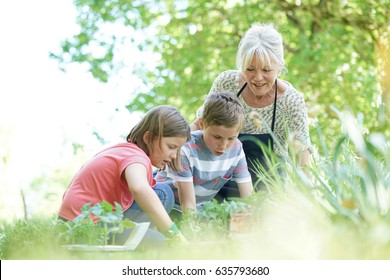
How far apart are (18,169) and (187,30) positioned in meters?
3.23

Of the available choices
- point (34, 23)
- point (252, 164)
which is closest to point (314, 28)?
point (34, 23)

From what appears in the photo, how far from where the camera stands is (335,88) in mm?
9820

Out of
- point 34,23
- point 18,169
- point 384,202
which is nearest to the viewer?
point 384,202

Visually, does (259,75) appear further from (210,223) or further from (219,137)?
(210,223)

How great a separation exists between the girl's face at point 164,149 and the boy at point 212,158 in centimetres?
31

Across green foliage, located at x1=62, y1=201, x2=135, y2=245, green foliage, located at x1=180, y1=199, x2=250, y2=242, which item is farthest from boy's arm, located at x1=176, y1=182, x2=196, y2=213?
green foliage, located at x1=62, y1=201, x2=135, y2=245

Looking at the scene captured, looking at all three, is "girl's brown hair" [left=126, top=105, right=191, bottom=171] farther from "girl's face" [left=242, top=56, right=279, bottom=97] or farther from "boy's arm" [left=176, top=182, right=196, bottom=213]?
"girl's face" [left=242, top=56, right=279, bottom=97]

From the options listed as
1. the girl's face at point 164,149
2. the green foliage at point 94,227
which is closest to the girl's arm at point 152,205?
the green foliage at point 94,227

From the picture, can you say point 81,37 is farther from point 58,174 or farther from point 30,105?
point 58,174

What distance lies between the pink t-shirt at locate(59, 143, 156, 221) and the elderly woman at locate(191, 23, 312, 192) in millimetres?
939

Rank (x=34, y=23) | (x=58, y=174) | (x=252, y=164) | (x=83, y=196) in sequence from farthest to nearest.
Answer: (x=58, y=174) → (x=34, y=23) → (x=252, y=164) → (x=83, y=196)

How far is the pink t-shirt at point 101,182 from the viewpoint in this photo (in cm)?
312

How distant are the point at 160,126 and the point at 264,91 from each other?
32.4 inches

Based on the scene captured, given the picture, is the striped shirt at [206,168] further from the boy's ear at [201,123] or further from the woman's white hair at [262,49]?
the woman's white hair at [262,49]
